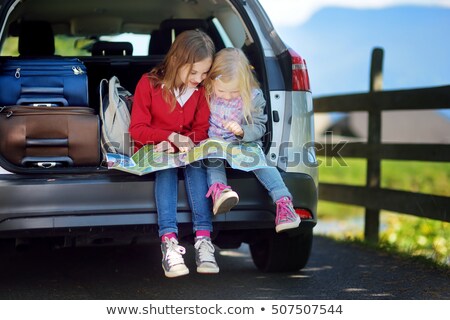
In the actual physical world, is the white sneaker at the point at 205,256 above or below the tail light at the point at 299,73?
below

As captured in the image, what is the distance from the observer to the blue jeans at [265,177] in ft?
15.4

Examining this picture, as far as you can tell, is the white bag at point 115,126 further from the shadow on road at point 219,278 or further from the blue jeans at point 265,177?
the shadow on road at point 219,278

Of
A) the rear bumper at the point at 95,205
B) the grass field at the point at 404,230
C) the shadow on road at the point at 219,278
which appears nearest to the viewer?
the rear bumper at the point at 95,205

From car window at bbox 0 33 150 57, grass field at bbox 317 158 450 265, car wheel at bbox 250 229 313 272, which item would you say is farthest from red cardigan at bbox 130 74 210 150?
car window at bbox 0 33 150 57

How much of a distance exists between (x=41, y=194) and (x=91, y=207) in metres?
0.25

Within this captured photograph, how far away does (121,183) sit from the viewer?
182 inches

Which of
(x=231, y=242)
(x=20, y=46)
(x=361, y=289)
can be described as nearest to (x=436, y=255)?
(x=361, y=289)

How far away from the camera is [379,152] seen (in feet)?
24.7

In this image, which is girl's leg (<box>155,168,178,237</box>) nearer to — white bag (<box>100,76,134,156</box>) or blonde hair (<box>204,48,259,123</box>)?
white bag (<box>100,76,134,156</box>)

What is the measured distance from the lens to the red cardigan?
4.88 meters

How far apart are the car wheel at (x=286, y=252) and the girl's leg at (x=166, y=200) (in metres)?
0.96

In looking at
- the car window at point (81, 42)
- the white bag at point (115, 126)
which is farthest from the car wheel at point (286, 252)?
the car window at point (81, 42)

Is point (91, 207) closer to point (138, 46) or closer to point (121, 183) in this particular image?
point (121, 183)

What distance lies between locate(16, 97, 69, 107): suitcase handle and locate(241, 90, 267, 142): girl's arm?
1.01 m
